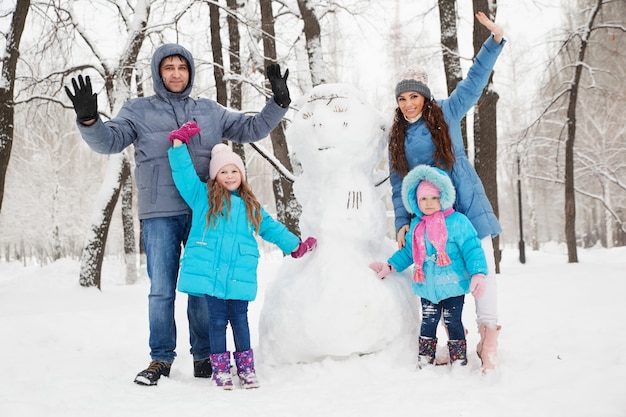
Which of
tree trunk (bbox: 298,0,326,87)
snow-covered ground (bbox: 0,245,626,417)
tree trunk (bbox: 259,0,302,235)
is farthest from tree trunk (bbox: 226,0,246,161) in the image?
snow-covered ground (bbox: 0,245,626,417)

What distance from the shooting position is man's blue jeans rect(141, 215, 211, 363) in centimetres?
289

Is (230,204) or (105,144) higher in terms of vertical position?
(105,144)

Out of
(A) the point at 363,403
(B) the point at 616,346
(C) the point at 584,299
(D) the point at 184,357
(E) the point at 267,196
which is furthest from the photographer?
(E) the point at 267,196

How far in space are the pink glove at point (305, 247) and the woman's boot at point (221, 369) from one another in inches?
28.5

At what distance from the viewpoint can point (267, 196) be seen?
93.8ft

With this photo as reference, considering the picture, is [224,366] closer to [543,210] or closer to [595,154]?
[595,154]

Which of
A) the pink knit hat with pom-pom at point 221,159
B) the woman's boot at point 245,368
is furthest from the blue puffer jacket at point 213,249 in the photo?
the woman's boot at point 245,368

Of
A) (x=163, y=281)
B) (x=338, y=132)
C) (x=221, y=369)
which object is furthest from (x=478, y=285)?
(x=163, y=281)

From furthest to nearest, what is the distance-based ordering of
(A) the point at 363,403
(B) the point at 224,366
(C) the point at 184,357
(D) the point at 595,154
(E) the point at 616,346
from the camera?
1. (D) the point at 595,154
2. (C) the point at 184,357
3. (E) the point at 616,346
4. (B) the point at 224,366
5. (A) the point at 363,403

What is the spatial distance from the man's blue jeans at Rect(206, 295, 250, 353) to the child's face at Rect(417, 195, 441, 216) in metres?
1.19

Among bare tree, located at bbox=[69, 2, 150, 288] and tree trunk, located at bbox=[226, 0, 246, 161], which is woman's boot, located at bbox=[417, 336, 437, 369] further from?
tree trunk, located at bbox=[226, 0, 246, 161]

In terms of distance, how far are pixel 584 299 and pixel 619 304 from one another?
51 centimetres

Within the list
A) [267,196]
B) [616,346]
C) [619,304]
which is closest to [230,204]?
[616,346]

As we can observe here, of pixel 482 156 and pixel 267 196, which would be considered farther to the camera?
pixel 267 196
